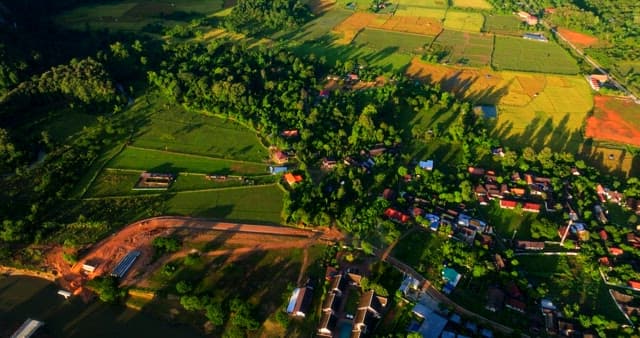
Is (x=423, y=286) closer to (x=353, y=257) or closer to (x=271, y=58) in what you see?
(x=353, y=257)

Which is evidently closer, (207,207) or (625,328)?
(625,328)

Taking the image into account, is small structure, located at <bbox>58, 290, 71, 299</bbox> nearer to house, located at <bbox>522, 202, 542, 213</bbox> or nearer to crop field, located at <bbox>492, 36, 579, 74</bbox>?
house, located at <bbox>522, 202, 542, 213</bbox>

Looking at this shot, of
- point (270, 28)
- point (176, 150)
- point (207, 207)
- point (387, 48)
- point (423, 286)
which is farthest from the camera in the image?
point (270, 28)

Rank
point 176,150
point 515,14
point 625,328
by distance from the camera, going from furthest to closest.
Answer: point 515,14 < point 176,150 < point 625,328

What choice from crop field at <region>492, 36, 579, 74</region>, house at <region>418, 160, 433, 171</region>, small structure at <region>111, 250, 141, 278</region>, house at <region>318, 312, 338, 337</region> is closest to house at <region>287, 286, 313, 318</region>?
house at <region>318, 312, 338, 337</region>

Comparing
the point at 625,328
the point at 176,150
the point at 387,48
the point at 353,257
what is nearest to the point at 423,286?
the point at 353,257

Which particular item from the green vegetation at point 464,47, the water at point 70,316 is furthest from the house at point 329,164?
the green vegetation at point 464,47
